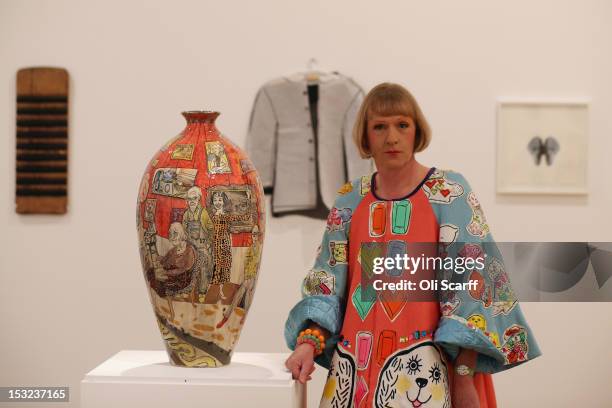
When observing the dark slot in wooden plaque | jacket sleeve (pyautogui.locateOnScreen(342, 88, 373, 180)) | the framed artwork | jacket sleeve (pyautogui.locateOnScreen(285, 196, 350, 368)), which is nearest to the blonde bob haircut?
jacket sleeve (pyautogui.locateOnScreen(285, 196, 350, 368))

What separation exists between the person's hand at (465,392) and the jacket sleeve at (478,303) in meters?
0.05

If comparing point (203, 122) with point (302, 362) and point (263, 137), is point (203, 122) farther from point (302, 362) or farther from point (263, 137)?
point (263, 137)

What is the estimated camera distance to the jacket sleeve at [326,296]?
2438 mm

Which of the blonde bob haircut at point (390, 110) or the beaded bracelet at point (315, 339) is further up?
the blonde bob haircut at point (390, 110)

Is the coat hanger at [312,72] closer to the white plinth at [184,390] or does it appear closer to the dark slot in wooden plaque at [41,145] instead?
the dark slot in wooden plaque at [41,145]

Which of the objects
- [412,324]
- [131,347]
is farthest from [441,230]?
[131,347]

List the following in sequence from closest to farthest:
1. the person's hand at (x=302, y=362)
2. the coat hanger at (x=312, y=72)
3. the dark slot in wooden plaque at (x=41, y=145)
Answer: the person's hand at (x=302, y=362) → the coat hanger at (x=312, y=72) → the dark slot in wooden plaque at (x=41, y=145)

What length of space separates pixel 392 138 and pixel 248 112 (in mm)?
2301

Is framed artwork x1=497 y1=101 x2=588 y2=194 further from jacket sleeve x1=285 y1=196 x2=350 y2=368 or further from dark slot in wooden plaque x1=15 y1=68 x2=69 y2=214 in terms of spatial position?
jacket sleeve x1=285 y1=196 x2=350 y2=368

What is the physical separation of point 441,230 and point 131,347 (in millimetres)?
2647

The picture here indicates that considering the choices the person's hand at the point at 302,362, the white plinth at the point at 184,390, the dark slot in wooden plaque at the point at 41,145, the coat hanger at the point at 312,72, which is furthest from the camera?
the dark slot in wooden plaque at the point at 41,145

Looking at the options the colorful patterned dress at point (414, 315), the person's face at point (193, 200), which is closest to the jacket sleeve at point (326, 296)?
the colorful patterned dress at point (414, 315)

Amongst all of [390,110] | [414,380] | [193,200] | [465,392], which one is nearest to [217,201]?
[193,200]

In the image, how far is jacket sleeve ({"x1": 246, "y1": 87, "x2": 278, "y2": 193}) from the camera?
4621mm
